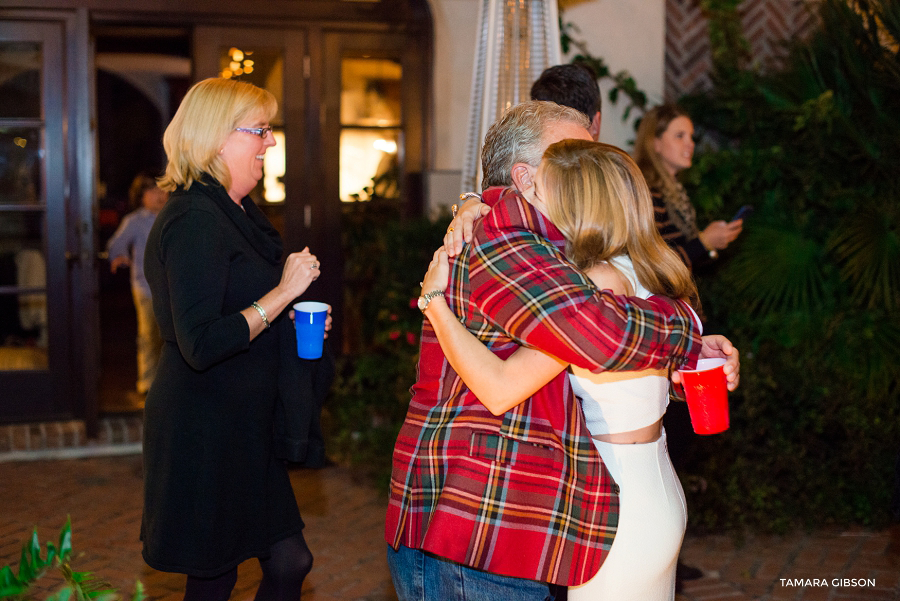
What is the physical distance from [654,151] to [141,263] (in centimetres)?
444

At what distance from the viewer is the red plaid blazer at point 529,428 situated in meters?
1.62

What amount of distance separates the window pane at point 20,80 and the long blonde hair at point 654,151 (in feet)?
13.0

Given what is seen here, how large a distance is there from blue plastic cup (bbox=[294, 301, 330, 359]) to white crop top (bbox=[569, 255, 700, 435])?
3.15 ft

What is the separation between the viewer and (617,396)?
1815 mm

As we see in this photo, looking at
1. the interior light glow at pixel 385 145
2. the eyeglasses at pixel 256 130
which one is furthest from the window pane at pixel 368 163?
the eyeglasses at pixel 256 130

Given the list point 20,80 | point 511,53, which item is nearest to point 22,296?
point 20,80

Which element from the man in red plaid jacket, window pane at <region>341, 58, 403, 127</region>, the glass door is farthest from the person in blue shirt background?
the man in red plaid jacket

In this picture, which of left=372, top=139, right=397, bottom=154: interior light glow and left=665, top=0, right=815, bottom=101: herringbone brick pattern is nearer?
left=372, top=139, right=397, bottom=154: interior light glow

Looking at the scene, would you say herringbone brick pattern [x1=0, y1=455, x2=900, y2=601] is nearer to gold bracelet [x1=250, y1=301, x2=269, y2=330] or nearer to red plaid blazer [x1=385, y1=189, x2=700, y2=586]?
gold bracelet [x1=250, y1=301, x2=269, y2=330]

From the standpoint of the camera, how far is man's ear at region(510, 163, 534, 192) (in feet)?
6.31

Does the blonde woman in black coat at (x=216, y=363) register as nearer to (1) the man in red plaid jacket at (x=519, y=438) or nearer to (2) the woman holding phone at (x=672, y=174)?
(1) the man in red plaid jacket at (x=519, y=438)

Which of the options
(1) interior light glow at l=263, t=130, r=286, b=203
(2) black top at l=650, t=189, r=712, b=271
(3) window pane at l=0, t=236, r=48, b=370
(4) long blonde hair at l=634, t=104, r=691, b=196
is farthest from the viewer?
(1) interior light glow at l=263, t=130, r=286, b=203

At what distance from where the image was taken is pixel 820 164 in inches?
206

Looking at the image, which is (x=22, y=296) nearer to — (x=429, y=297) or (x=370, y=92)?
(x=370, y=92)
